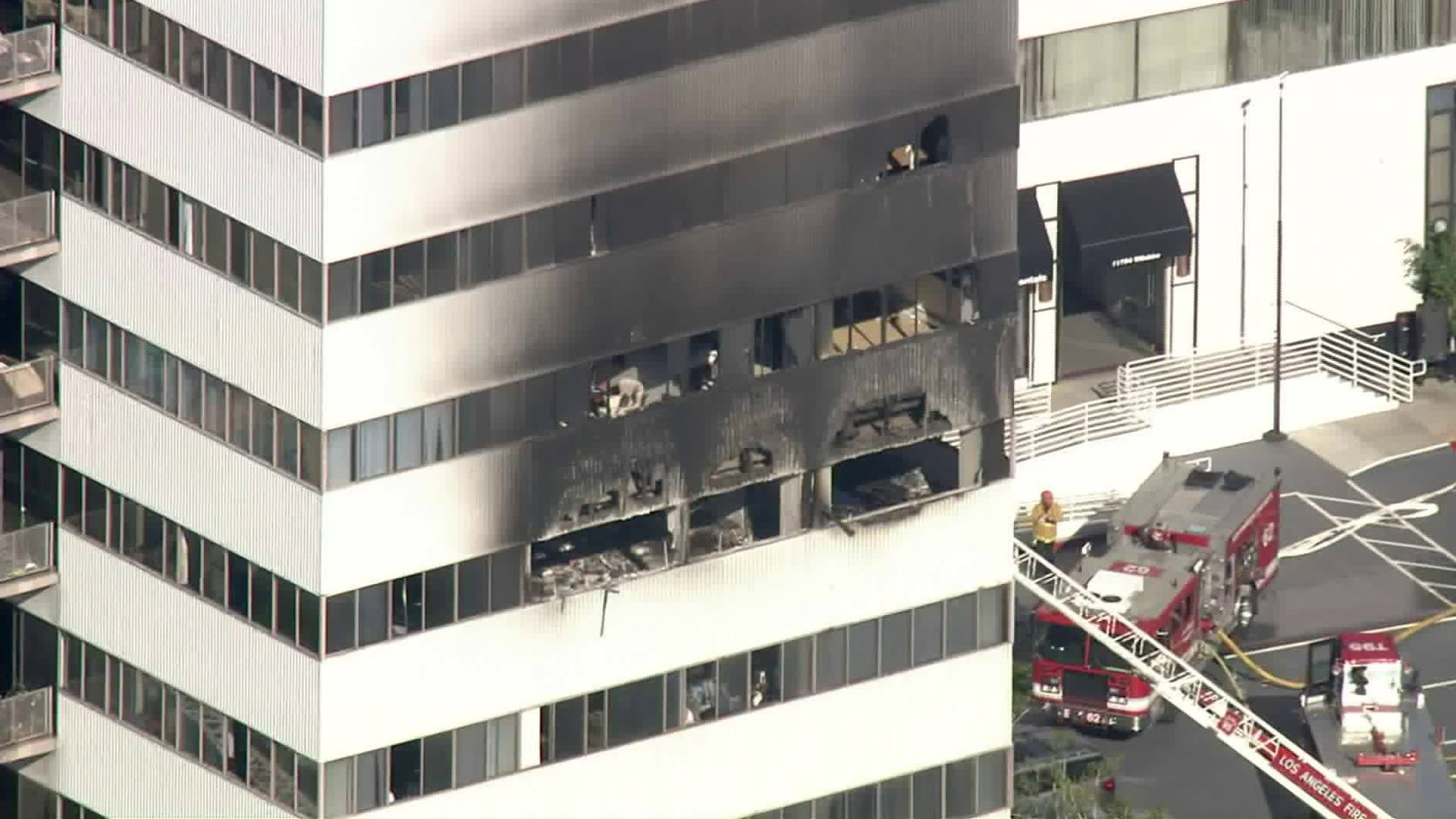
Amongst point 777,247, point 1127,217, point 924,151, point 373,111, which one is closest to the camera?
point 373,111

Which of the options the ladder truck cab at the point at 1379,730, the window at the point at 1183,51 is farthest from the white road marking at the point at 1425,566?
the window at the point at 1183,51

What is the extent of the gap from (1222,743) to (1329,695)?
3.48 meters

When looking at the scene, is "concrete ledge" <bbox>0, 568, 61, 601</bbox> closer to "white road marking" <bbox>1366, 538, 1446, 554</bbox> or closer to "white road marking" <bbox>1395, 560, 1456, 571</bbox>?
"white road marking" <bbox>1395, 560, 1456, 571</bbox>

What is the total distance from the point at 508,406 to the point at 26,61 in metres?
11.4

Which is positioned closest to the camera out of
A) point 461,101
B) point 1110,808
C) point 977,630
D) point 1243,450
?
point 461,101

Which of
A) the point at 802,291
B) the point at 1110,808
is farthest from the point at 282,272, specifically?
the point at 1110,808

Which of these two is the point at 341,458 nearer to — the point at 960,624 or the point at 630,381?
the point at 630,381

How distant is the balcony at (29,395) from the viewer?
337 feet

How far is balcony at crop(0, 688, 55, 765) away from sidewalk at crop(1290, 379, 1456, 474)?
4320cm

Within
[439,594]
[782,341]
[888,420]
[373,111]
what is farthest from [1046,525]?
[373,111]

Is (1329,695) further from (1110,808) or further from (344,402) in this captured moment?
(344,402)

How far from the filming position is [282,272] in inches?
3804

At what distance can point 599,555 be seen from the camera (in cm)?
10138

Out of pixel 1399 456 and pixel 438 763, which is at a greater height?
pixel 438 763
